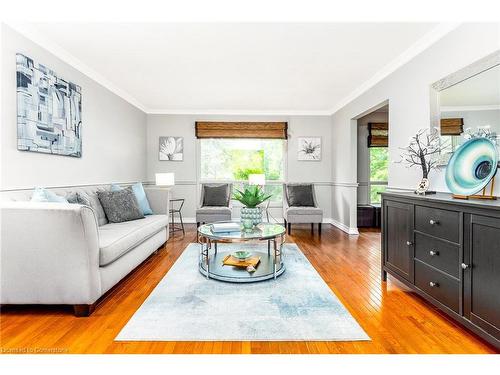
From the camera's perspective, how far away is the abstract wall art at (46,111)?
2.49 meters

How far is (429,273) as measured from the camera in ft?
6.86

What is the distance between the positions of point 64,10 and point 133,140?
9.64 feet

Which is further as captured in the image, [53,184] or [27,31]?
[53,184]

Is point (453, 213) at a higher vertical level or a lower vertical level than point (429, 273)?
higher

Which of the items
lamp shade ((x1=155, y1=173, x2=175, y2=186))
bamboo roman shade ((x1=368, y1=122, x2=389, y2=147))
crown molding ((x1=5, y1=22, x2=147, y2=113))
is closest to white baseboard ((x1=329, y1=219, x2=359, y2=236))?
bamboo roman shade ((x1=368, y1=122, x2=389, y2=147))

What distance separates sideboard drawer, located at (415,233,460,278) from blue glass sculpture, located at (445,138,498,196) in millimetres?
406

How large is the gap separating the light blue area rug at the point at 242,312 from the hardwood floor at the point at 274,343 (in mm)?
72

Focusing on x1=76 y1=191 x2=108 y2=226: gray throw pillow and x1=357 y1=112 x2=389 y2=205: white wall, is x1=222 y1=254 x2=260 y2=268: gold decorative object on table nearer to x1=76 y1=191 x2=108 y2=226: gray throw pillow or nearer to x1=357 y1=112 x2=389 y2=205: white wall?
x1=76 y1=191 x2=108 y2=226: gray throw pillow

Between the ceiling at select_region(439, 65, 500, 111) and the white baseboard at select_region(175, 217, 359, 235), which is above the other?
the ceiling at select_region(439, 65, 500, 111)

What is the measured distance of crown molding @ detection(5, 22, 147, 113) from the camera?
253 cm

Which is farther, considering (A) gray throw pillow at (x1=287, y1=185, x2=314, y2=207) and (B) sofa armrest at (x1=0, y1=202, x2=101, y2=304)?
(A) gray throw pillow at (x1=287, y1=185, x2=314, y2=207)

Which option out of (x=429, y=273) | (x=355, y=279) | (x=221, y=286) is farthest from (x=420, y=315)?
(x=221, y=286)

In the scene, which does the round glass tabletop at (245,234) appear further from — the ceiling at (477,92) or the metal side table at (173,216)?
the metal side table at (173,216)
